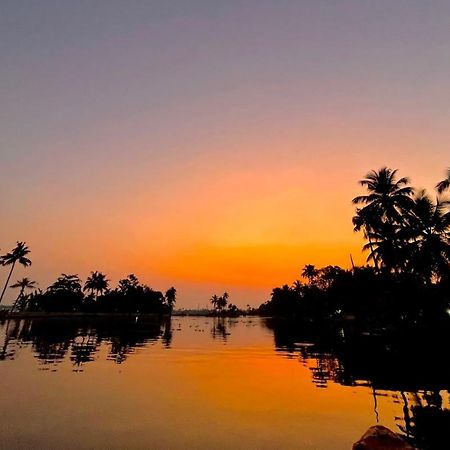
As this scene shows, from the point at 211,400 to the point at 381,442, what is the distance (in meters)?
9.62

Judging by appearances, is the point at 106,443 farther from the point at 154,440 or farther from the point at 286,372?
the point at 286,372

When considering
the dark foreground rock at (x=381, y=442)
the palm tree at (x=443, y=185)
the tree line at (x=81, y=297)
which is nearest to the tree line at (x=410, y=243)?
the palm tree at (x=443, y=185)

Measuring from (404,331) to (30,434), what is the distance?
3316cm

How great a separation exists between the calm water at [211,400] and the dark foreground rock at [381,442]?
2264 mm

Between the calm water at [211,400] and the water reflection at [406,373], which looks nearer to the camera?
the calm water at [211,400]

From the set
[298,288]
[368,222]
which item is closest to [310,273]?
[298,288]

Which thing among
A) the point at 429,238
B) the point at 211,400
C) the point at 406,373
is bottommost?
the point at 211,400

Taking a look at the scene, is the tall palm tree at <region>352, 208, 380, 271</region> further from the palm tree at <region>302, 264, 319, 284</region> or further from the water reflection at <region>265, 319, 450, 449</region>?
the palm tree at <region>302, 264, 319, 284</region>

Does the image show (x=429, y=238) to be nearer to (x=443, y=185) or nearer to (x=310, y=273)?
(x=443, y=185)

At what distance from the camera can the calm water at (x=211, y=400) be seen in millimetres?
12547

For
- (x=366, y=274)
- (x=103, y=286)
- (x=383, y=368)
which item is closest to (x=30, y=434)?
(x=383, y=368)

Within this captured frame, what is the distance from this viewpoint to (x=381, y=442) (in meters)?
9.86

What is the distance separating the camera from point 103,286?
149m

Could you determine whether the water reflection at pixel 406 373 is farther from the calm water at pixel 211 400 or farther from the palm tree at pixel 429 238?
the palm tree at pixel 429 238
